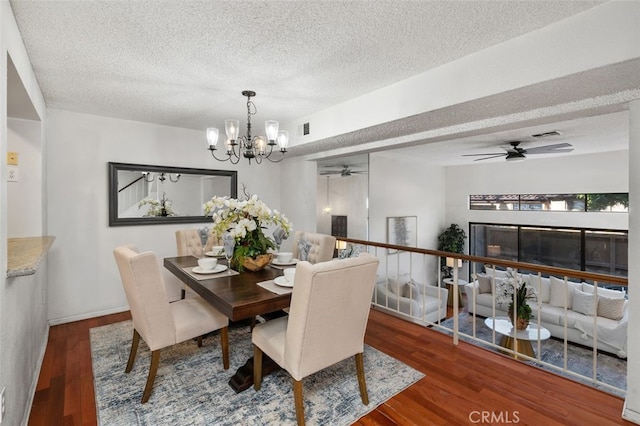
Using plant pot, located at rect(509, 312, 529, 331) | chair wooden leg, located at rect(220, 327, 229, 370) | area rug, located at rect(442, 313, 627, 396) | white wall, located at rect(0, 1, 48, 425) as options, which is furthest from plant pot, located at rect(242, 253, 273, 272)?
plant pot, located at rect(509, 312, 529, 331)

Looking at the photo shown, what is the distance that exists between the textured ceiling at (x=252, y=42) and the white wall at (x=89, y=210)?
0.67 metres

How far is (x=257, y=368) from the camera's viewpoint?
6.91 ft

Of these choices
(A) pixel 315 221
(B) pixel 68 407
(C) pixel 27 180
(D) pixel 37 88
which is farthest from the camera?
(A) pixel 315 221

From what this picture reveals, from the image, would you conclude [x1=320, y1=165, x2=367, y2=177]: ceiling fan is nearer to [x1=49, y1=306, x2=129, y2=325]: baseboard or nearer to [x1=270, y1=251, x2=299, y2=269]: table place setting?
[x1=270, y1=251, x2=299, y2=269]: table place setting

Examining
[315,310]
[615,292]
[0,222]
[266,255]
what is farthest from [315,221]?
[615,292]

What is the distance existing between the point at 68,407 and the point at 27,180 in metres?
2.05

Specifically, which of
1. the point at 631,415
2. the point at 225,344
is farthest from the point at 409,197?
the point at 225,344

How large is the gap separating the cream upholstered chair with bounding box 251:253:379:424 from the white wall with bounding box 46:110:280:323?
7.02 feet

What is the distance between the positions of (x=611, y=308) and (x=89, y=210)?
7.49m

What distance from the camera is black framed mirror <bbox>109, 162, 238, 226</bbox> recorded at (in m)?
3.66

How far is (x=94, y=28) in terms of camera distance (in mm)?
1822

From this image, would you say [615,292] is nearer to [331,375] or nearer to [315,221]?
[315,221]

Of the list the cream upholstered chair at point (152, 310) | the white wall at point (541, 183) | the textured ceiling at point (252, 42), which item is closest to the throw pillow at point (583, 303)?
the white wall at point (541, 183)

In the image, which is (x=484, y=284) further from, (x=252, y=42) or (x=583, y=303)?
(x=252, y=42)
